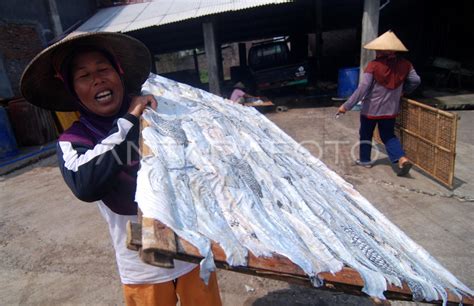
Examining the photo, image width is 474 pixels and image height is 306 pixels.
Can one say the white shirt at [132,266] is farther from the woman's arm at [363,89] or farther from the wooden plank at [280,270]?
the woman's arm at [363,89]

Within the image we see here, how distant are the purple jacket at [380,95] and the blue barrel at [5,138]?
719cm

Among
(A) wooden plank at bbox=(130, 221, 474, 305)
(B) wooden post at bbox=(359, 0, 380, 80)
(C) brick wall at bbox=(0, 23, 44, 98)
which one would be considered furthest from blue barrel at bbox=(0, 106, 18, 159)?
(B) wooden post at bbox=(359, 0, 380, 80)

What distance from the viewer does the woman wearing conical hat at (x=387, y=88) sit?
416cm

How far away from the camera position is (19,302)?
2658 mm

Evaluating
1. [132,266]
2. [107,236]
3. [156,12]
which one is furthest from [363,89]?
[156,12]

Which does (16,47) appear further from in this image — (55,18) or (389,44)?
(389,44)

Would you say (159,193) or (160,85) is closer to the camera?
(159,193)

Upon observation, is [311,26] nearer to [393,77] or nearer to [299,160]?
[393,77]

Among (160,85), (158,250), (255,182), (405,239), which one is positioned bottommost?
(405,239)

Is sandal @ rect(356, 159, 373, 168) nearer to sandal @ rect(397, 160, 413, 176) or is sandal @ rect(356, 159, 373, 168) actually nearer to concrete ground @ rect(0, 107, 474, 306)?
concrete ground @ rect(0, 107, 474, 306)

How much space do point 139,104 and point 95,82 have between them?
229 mm

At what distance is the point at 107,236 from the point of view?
11.3ft

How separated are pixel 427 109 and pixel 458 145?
1675mm

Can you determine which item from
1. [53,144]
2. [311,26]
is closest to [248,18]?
[311,26]
